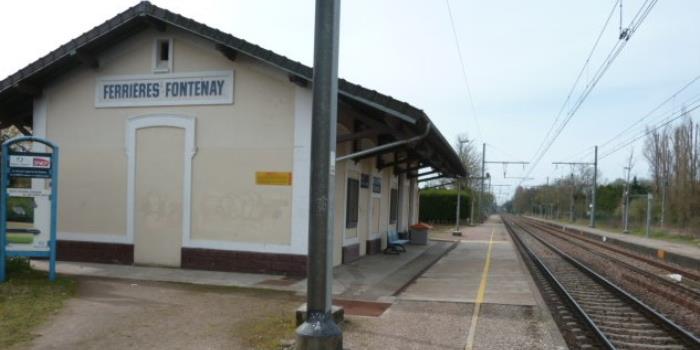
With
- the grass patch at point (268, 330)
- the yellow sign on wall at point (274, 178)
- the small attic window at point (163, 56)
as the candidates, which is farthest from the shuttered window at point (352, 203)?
the grass patch at point (268, 330)

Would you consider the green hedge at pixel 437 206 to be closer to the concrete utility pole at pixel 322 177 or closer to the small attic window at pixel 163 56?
the small attic window at pixel 163 56

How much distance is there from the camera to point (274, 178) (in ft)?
39.9

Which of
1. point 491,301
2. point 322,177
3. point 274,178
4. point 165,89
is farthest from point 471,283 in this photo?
point 165,89

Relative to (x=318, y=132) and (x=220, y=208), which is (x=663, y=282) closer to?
(x=220, y=208)

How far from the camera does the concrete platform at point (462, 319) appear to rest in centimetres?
684

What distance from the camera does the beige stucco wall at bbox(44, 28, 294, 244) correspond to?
40.1 feet

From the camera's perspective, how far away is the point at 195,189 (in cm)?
1258

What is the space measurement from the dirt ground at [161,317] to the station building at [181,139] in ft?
7.38

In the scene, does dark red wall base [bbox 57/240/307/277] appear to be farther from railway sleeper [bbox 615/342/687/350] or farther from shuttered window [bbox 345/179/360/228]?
railway sleeper [bbox 615/342/687/350]

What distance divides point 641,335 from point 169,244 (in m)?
9.17

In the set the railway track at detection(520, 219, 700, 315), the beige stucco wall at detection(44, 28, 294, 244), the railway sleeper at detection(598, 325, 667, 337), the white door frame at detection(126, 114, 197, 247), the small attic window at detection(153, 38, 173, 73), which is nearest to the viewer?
the railway sleeper at detection(598, 325, 667, 337)

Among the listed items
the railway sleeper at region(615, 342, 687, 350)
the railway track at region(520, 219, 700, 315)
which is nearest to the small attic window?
the railway sleeper at region(615, 342, 687, 350)

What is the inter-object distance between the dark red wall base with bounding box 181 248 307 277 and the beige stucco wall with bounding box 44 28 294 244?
1.04 feet

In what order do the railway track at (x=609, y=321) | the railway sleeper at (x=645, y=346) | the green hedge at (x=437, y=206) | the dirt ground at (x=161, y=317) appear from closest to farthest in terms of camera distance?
the dirt ground at (x=161, y=317), the railway sleeper at (x=645, y=346), the railway track at (x=609, y=321), the green hedge at (x=437, y=206)
